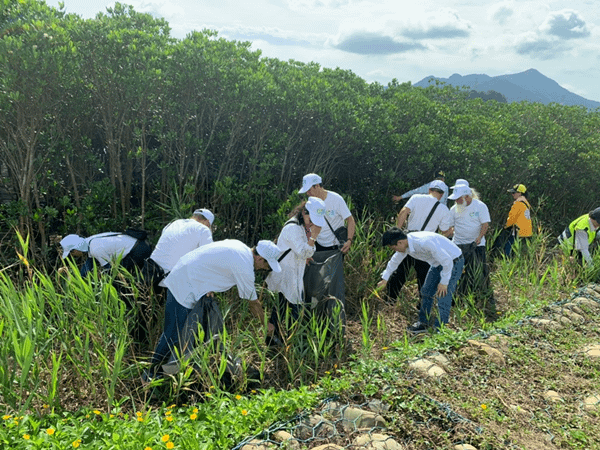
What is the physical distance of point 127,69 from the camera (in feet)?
16.6

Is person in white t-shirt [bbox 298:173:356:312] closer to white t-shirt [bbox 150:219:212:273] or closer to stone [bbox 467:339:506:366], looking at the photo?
white t-shirt [bbox 150:219:212:273]

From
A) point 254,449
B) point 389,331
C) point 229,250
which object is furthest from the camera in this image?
point 389,331

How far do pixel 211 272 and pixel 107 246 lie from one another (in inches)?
48.0

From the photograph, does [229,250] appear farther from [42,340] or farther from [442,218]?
[442,218]

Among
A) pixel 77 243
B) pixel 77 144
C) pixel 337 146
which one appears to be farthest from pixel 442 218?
pixel 77 144

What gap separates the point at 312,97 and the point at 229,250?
3.32 m

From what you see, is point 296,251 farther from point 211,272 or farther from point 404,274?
point 404,274

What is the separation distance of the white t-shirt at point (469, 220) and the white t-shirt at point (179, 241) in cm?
294

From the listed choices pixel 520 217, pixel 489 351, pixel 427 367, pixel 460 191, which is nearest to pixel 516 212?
pixel 520 217

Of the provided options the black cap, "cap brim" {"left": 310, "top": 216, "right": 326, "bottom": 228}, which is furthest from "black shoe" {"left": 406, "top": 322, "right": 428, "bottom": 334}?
the black cap

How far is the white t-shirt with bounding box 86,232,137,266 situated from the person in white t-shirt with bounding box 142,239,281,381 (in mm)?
862

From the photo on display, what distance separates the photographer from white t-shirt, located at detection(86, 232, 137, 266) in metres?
4.14

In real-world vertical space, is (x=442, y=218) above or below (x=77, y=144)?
below

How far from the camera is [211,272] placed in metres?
3.53
